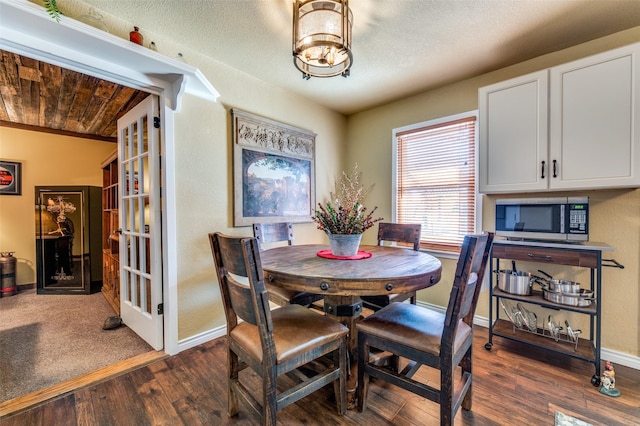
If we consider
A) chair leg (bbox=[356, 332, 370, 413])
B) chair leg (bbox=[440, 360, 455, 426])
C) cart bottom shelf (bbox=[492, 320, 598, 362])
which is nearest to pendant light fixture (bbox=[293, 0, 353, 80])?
chair leg (bbox=[356, 332, 370, 413])

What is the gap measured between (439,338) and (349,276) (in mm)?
537

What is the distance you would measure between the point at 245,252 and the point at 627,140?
2570 mm

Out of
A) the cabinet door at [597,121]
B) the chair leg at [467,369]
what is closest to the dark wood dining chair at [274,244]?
the chair leg at [467,369]

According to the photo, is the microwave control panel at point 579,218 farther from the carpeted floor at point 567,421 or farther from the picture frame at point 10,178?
the picture frame at point 10,178

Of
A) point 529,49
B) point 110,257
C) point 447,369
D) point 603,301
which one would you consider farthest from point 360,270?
point 110,257

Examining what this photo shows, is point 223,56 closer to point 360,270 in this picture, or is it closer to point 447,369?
point 360,270

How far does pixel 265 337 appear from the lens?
4.05 feet

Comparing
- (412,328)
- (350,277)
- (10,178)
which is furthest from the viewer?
(10,178)

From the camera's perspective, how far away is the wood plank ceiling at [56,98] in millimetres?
2191

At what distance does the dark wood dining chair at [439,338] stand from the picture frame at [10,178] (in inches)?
214

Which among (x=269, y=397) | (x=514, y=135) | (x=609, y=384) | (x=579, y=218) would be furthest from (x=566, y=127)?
(x=269, y=397)

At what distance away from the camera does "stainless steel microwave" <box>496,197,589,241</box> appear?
201 cm

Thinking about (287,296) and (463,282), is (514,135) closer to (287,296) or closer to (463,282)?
(463,282)

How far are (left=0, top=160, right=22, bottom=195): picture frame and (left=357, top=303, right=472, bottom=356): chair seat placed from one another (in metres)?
5.44
